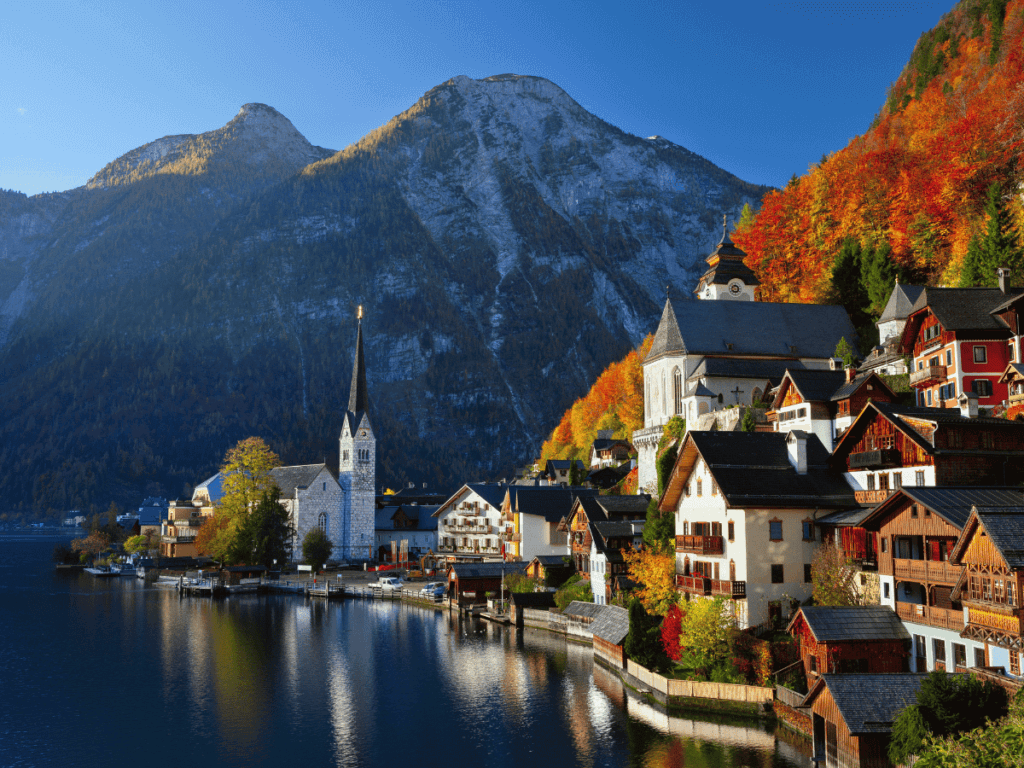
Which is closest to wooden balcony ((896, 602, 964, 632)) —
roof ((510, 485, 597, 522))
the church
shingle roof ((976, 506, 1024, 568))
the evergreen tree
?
shingle roof ((976, 506, 1024, 568))

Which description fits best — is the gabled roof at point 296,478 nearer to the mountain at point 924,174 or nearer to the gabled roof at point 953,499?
the mountain at point 924,174

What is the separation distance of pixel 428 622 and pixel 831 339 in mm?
45076

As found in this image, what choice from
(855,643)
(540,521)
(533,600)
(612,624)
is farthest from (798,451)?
(540,521)

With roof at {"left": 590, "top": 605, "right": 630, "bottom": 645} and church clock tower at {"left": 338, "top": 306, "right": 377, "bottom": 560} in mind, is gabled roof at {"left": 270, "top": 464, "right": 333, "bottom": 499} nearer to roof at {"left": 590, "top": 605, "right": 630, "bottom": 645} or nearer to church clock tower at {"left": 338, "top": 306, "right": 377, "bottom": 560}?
church clock tower at {"left": 338, "top": 306, "right": 377, "bottom": 560}

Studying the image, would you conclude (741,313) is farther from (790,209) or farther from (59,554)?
(59,554)

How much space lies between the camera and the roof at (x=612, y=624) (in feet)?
156

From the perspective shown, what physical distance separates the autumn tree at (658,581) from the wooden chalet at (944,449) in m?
13.5

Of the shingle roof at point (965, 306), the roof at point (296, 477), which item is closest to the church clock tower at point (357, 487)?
the roof at point (296, 477)

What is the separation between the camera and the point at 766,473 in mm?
44000

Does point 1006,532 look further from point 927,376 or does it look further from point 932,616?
point 927,376

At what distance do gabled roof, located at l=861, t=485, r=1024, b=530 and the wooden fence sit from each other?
9.05 metres

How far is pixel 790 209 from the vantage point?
3688 inches

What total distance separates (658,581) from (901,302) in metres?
31.0

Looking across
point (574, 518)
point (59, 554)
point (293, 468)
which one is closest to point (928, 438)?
point (574, 518)
